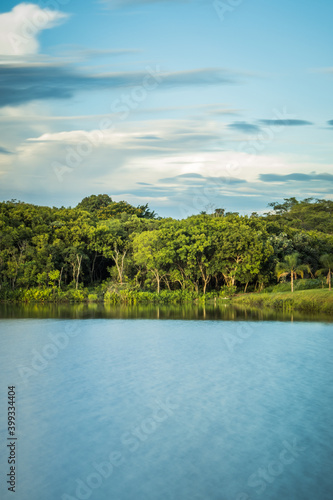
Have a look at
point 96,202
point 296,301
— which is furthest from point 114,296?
point 96,202

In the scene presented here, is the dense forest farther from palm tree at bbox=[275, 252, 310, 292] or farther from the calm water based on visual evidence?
the calm water

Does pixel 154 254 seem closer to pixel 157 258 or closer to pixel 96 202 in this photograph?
pixel 157 258

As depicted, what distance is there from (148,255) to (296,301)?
13.8 metres

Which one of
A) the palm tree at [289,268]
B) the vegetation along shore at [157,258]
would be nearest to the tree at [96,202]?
the vegetation along shore at [157,258]

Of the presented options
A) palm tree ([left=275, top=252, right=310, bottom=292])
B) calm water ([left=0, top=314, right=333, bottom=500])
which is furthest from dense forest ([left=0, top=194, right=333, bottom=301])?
calm water ([left=0, top=314, right=333, bottom=500])

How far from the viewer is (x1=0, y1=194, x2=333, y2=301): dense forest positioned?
42.3 meters

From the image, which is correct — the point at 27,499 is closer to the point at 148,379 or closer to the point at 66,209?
the point at 148,379

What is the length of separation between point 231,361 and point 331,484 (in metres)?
9.56

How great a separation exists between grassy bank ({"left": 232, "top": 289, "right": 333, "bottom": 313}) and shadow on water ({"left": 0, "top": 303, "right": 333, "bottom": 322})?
102 cm

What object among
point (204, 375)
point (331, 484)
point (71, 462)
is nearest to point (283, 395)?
point (204, 375)

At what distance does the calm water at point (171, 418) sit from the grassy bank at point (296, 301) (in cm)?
979

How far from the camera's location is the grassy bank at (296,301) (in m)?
31.4

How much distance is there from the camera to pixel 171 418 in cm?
1191

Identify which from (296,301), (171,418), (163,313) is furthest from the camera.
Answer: (296,301)
